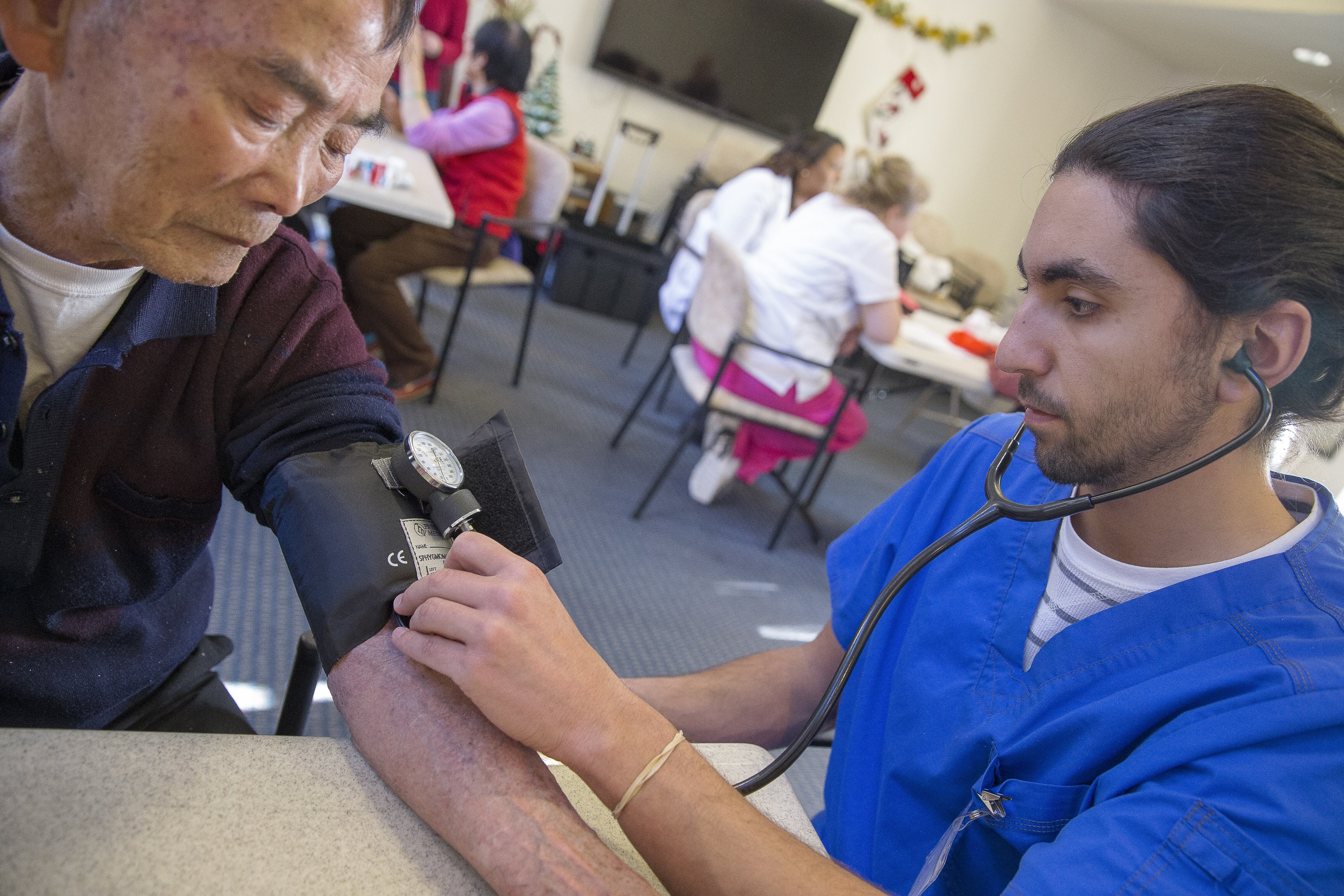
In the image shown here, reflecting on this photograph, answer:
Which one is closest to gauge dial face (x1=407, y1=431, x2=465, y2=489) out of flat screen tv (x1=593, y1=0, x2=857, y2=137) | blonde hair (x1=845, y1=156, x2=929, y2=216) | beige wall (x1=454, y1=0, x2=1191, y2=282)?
blonde hair (x1=845, y1=156, x2=929, y2=216)

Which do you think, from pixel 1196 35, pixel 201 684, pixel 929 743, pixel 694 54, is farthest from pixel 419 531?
pixel 1196 35

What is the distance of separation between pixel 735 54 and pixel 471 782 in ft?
18.7

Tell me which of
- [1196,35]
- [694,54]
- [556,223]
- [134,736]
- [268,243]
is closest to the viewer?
[134,736]

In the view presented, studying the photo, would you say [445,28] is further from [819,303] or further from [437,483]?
[437,483]

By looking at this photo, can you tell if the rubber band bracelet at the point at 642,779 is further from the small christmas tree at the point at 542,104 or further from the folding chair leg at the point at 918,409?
the small christmas tree at the point at 542,104

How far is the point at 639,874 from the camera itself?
61 cm

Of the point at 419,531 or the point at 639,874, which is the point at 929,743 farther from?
the point at 419,531

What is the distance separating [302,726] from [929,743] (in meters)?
0.63

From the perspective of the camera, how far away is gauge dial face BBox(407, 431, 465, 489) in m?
0.74

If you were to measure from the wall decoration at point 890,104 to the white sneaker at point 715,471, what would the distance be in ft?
13.5

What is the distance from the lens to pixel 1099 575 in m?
0.83

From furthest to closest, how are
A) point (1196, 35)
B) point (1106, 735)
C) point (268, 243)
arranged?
point (1196, 35)
point (268, 243)
point (1106, 735)

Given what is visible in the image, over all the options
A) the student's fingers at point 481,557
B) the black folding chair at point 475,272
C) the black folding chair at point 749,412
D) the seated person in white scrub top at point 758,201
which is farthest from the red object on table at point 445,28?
the student's fingers at point 481,557

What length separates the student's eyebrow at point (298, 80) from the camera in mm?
583
